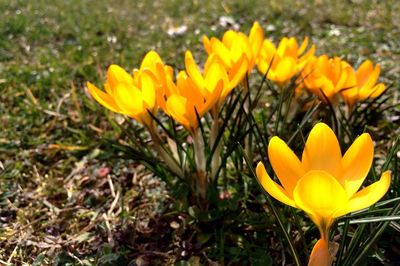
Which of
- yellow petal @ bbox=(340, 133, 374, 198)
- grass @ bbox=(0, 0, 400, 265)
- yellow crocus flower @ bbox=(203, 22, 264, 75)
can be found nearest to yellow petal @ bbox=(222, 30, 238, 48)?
yellow crocus flower @ bbox=(203, 22, 264, 75)

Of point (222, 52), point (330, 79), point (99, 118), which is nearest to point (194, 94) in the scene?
point (222, 52)

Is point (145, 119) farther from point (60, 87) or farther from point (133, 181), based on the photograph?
point (60, 87)

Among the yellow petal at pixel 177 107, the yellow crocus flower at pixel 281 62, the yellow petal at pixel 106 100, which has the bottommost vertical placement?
the yellow petal at pixel 177 107

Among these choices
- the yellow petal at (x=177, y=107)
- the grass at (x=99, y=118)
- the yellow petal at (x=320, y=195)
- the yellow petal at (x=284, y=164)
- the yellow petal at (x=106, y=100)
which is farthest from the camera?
the grass at (x=99, y=118)

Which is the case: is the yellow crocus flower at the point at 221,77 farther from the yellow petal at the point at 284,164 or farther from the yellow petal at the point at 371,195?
the yellow petal at the point at 371,195

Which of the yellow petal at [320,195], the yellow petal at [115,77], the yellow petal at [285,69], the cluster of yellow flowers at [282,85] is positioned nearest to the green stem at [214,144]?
the cluster of yellow flowers at [282,85]

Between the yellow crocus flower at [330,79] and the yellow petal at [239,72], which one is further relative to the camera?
the yellow crocus flower at [330,79]

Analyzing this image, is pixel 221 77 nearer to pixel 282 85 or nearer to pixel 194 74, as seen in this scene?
pixel 194 74

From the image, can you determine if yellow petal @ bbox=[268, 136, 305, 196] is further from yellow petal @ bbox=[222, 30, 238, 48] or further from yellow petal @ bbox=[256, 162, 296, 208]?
yellow petal @ bbox=[222, 30, 238, 48]

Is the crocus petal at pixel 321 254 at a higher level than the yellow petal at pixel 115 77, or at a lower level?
lower
